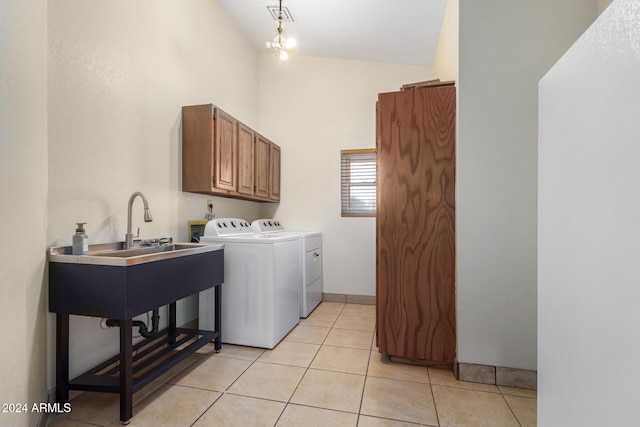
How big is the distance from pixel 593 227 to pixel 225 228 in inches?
103

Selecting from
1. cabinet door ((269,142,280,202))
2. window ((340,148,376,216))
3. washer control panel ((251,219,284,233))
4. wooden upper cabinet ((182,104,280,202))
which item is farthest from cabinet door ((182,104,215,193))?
window ((340,148,376,216))

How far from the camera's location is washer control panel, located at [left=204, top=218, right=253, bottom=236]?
8.75 feet

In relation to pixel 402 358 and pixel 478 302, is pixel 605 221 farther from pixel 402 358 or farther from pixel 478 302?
pixel 402 358

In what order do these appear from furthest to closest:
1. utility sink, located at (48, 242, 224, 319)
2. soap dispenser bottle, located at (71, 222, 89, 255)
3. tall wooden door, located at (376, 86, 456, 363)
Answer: tall wooden door, located at (376, 86, 456, 363)
soap dispenser bottle, located at (71, 222, 89, 255)
utility sink, located at (48, 242, 224, 319)

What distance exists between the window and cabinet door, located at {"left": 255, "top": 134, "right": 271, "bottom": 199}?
0.93 meters

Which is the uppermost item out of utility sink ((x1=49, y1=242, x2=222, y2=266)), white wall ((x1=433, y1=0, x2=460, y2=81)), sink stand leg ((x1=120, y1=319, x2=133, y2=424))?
Result: white wall ((x1=433, y1=0, x2=460, y2=81))

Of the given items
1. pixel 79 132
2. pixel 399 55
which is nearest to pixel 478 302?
pixel 79 132

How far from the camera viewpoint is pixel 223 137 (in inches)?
105

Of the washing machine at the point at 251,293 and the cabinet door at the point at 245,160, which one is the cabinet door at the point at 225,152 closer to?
the cabinet door at the point at 245,160

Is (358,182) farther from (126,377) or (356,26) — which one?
(126,377)

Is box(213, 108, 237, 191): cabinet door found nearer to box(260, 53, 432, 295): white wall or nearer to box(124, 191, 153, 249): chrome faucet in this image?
box(124, 191, 153, 249): chrome faucet

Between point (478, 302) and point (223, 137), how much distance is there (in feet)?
7.70

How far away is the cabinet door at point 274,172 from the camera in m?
3.71

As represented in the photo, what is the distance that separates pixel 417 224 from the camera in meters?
2.09
